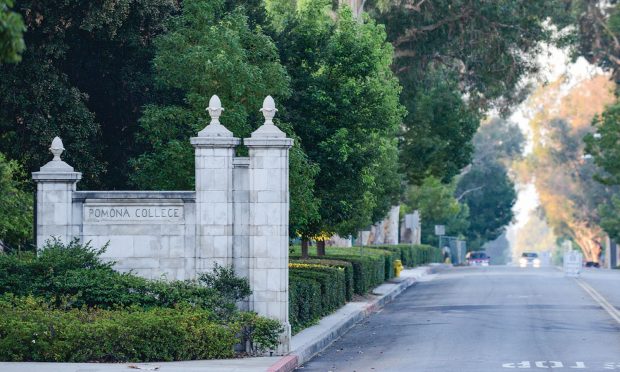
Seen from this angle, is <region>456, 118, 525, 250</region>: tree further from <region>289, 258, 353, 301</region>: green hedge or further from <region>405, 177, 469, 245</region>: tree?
<region>289, 258, 353, 301</region>: green hedge

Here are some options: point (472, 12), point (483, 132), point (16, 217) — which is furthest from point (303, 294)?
point (483, 132)

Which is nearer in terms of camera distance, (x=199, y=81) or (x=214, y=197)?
(x=214, y=197)

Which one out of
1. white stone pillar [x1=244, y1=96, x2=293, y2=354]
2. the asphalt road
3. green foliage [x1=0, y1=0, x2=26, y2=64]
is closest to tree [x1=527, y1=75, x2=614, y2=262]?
the asphalt road

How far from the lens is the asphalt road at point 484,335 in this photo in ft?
68.5

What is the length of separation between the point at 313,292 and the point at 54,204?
7709 millimetres

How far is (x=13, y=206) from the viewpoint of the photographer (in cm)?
3722

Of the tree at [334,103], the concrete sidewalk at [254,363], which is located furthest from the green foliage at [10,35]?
the tree at [334,103]

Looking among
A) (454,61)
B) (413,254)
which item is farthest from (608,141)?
(454,61)

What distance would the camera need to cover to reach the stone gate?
21828 mm

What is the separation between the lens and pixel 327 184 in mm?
Answer: 34156

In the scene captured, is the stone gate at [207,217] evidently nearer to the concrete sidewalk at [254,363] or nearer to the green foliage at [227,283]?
the green foliage at [227,283]

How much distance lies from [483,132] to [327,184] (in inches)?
4318

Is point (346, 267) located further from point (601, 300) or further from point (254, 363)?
point (254, 363)

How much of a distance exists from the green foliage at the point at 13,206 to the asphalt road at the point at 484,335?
10412mm
